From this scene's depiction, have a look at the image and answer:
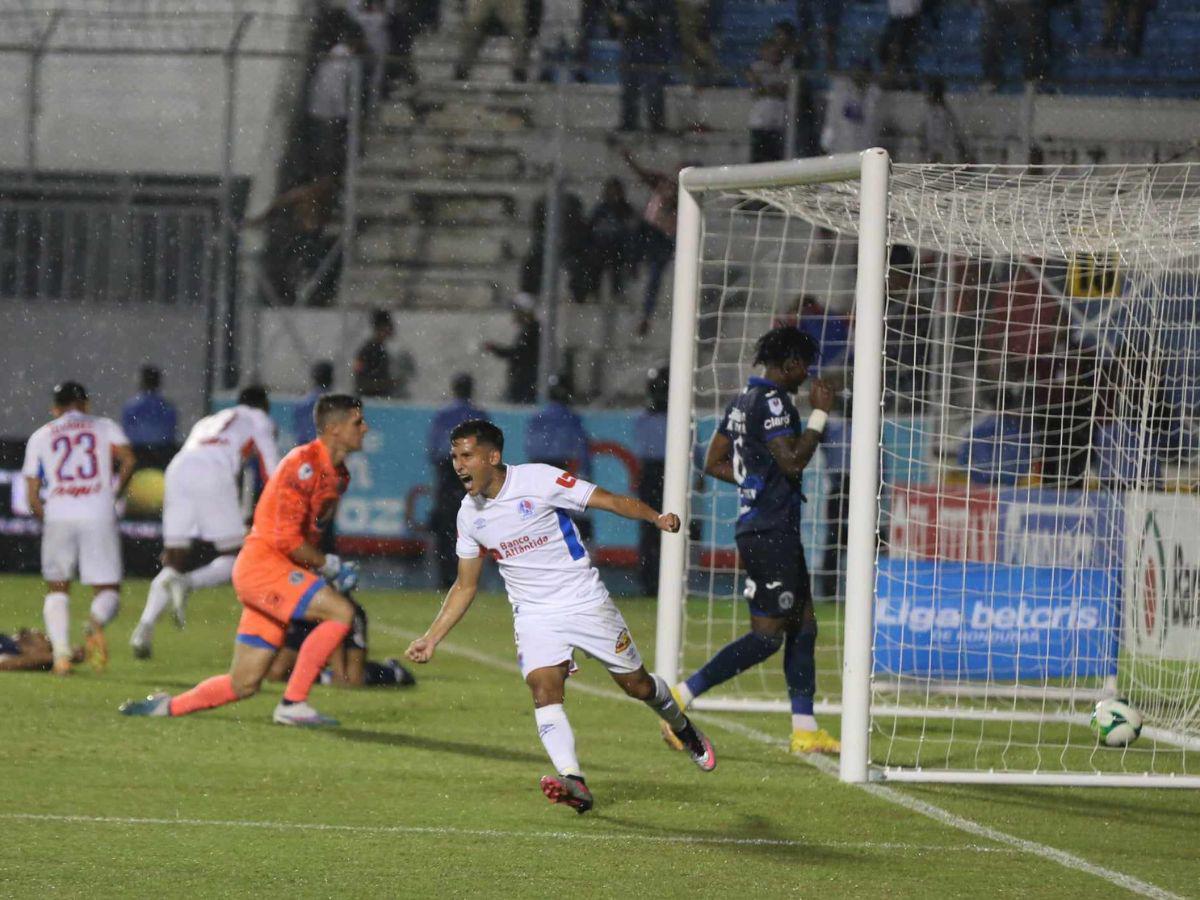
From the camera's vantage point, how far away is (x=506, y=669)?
13039 millimetres

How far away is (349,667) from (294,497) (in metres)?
2.23

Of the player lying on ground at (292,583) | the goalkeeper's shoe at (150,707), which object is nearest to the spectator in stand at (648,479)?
the player lying on ground at (292,583)

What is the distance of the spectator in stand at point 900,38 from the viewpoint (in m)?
22.4

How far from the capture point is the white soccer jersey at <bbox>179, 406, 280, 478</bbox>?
13.5m

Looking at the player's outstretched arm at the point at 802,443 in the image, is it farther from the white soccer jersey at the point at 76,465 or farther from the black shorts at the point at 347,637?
the white soccer jersey at the point at 76,465

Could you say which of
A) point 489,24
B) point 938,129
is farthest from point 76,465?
point 938,129

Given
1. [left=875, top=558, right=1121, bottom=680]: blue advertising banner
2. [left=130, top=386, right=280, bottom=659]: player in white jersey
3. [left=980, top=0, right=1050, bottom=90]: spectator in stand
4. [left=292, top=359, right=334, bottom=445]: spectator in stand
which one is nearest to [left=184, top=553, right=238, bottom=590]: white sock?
[left=130, top=386, right=280, bottom=659]: player in white jersey

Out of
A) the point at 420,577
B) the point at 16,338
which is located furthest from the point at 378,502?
the point at 16,338

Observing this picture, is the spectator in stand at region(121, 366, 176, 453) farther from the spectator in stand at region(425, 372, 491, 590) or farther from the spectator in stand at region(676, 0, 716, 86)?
the spectator in stand at region(676, 0, 716, 86)

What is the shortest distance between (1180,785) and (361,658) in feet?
16.9

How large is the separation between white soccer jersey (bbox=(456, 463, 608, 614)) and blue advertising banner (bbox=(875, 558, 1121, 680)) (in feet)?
14.0

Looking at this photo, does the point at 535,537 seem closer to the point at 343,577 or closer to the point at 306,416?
the point at 343,577

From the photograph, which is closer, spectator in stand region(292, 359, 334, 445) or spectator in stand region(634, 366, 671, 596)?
spectator in stand region(292, 359, 334, 445)

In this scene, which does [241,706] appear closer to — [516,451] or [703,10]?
[516,451]
